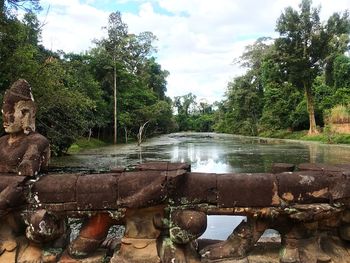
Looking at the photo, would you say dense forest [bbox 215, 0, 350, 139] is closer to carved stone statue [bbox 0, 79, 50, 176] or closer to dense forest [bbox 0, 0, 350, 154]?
dense forest [bbox 0, 0, 350, 154]

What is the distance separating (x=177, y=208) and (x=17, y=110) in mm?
1743

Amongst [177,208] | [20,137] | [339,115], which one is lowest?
[177,208]

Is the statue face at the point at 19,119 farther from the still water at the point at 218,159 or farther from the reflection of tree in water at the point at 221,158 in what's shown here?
the reflection of tree in water at the point at 221,158

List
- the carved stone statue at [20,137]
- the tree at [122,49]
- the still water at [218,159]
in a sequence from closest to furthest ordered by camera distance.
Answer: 1. the carved stone statue at [20,137]
2. the still water at [218,159]
3. the tree at [122,49]

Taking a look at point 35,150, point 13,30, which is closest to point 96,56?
point 13,30

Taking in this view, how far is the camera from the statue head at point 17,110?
3428mm

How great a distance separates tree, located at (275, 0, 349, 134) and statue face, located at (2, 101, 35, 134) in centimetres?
A: 3183

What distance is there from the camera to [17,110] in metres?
3.45

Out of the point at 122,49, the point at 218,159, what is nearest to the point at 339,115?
the point at 218,159

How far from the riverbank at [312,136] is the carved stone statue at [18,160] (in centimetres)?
2662

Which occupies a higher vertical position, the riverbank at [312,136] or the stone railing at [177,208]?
the stone railing at [177,208]

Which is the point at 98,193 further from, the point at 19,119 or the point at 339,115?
the point at 339,115

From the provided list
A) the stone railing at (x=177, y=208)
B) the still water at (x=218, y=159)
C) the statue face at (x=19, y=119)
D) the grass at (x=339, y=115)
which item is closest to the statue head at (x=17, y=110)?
the statue face at (x=19, y=119)

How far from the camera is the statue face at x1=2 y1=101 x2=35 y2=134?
342 cm
